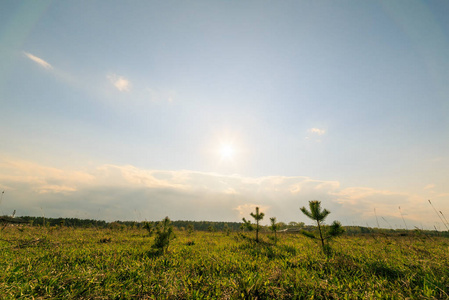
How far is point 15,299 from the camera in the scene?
103 inches

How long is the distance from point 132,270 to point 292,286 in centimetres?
418

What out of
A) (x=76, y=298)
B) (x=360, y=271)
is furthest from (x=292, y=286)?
(x=76, y=298)

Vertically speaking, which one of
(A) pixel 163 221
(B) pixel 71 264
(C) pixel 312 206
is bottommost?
(B) pixel 71 264

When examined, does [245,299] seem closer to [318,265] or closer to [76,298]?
[76,298]

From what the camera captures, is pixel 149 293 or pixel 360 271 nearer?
pixel 149 293

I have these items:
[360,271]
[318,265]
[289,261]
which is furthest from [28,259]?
[360,271]

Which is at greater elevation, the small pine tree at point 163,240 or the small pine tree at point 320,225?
the small pine tree at point 320,225

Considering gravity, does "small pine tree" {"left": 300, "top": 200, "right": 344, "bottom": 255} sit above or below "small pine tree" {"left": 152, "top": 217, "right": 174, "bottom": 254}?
above

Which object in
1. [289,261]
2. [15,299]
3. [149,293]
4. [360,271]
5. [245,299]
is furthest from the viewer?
[289,261]

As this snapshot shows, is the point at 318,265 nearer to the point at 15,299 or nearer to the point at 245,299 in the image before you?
the point at 245,299

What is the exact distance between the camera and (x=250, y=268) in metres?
5.49

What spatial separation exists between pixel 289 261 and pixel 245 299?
12.2 ft

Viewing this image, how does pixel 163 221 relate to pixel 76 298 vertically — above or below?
above

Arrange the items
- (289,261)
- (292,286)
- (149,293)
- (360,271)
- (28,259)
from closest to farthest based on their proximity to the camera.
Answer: (149,293), (292,286), (360,271), (28,259), (289,261)
